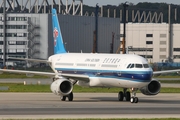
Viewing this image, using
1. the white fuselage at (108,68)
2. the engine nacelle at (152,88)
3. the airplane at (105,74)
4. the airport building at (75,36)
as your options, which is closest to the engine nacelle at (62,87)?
the airplane at (105,74)

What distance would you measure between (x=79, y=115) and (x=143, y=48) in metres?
152

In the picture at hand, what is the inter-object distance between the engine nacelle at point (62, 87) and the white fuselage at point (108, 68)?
5.64ft

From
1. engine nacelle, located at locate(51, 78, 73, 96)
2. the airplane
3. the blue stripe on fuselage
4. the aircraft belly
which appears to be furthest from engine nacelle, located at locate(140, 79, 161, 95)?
engine nacelle, located at locate(51, 78, 73, 96)

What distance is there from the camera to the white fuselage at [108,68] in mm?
39281

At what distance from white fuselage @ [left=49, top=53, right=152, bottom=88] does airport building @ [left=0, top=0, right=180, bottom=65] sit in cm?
9726

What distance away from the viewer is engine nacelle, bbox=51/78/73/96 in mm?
42375

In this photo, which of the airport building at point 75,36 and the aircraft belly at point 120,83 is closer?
the aircraft belly at point 120,83

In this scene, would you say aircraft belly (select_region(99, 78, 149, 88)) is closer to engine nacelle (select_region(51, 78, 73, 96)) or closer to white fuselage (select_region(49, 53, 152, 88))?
white fuselage (select_region(49, 53, 152, 88))

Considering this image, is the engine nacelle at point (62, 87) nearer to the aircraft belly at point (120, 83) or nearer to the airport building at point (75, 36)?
the aircraft belly at point (120, 83)

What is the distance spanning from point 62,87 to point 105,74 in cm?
337

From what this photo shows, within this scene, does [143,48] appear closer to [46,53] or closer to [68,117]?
[46,53]

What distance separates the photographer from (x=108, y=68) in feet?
138

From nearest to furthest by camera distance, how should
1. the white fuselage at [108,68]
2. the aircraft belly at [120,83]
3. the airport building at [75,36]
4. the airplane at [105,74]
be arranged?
the aircraft belly at [120,83], the white fuselage at [108,68], the airplane at [105,74], the airport building at [75,36]

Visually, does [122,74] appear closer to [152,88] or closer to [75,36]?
[152,88]
